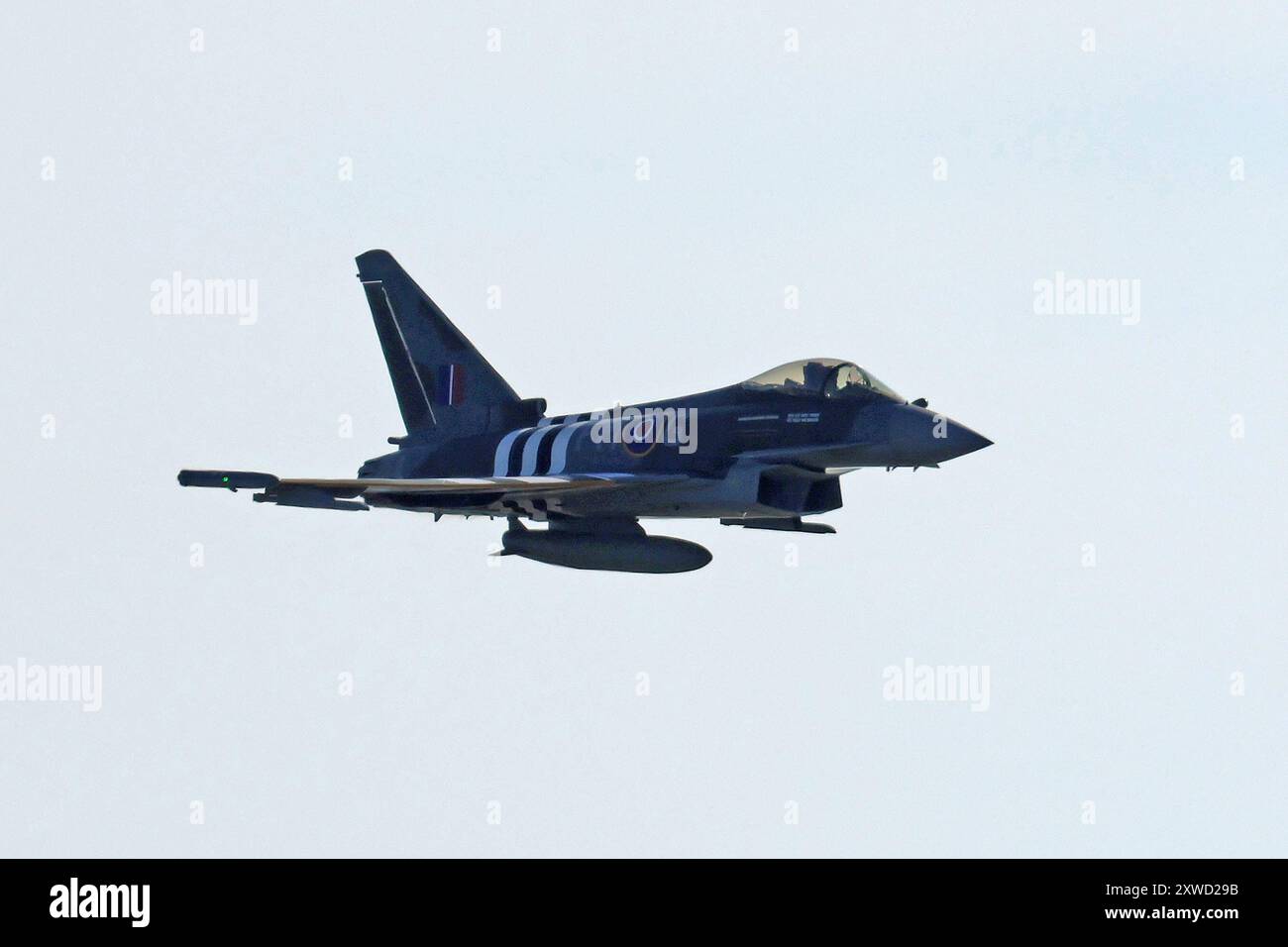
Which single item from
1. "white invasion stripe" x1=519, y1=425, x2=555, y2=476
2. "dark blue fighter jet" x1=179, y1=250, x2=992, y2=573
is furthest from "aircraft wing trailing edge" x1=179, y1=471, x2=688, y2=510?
"white invasion stripe" x1=519, y1=425, x2=555, y2=476

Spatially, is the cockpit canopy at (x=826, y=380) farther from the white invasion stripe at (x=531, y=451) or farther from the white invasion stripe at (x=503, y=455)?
the white invasion stripe at (x=503, y=455)

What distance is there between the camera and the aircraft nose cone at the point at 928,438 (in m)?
31.5

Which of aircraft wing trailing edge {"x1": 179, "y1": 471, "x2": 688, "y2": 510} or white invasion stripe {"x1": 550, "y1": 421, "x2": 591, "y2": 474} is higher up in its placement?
white invasion stripe {"x1": 550, "y1": 421, "x2": 591, "y2": 474}

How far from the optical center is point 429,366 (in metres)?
39.1

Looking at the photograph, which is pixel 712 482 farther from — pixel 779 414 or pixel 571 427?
pixel 571 427

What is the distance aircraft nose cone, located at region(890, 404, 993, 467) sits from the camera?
103 ft

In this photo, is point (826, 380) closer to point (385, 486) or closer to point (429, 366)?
point (385, 486)

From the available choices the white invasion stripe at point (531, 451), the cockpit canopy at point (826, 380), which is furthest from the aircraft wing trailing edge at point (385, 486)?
the cockpit canopy at point (826, 380)

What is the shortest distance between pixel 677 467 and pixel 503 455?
431 cm

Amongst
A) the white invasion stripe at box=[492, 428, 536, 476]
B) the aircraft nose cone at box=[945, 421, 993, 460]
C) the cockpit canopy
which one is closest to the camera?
the aircraft nose cone at box=[945, 421, 993, 460]

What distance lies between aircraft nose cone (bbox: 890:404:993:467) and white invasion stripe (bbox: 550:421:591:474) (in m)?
6.11

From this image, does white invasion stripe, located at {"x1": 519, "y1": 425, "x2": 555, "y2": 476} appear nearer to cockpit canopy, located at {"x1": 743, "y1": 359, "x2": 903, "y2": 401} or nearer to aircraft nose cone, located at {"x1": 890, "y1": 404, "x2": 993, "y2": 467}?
cockpit canopy, located at {"x1": 743, "y1": 359, "x2": 903, "y2": 401}

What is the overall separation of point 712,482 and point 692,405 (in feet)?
5.71

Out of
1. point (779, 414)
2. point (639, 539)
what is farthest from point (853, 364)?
point (639, 539)
